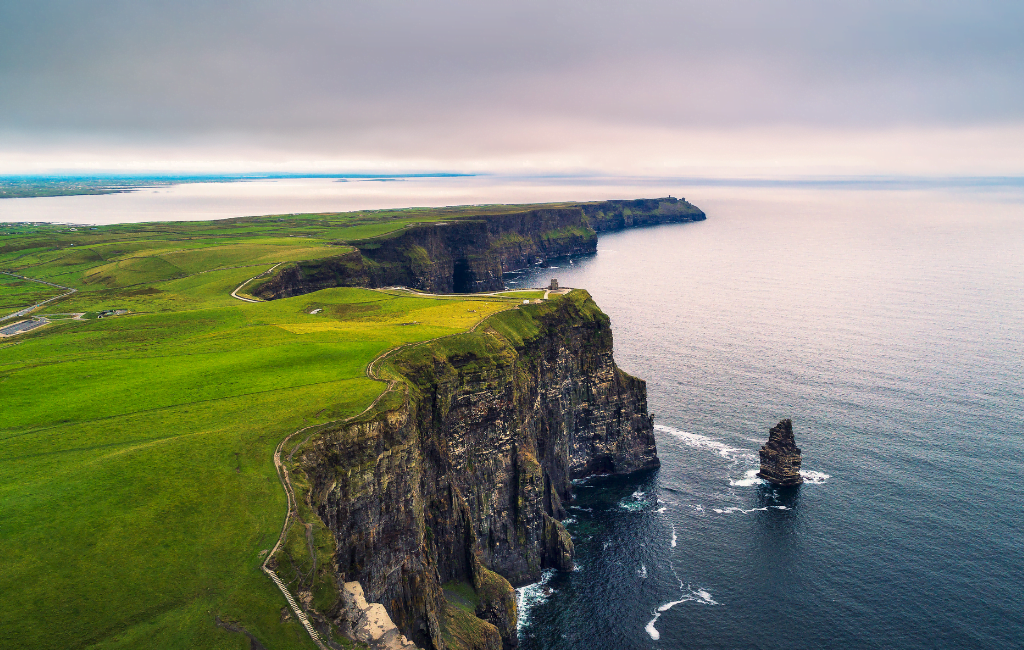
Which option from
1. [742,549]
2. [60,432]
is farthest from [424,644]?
[742,549]

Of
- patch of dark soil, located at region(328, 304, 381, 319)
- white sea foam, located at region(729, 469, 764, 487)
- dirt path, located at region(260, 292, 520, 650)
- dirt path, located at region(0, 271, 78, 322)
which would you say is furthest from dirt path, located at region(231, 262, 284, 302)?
white sea foam, located at region(729, 469, 764, 487)

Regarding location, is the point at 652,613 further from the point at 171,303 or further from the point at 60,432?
the point at 171,303

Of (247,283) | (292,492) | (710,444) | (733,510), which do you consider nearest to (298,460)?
(292,492)

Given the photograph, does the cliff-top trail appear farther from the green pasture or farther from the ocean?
the ocean

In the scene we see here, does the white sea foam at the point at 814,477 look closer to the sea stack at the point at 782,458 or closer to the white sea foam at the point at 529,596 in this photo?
the sea stack at the point at 782,458

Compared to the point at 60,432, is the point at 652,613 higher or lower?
lower

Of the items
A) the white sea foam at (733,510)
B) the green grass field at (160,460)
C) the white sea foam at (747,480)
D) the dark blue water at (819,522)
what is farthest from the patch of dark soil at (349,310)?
the white sea foam at (747,480)


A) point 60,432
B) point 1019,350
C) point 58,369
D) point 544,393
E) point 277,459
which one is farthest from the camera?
point 1019,350
